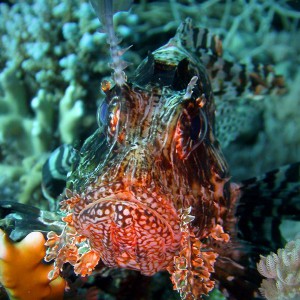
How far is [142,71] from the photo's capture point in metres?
3.26

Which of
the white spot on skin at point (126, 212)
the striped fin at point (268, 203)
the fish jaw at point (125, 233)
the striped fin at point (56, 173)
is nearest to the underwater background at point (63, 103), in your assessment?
the striped fin at point (56, 173)

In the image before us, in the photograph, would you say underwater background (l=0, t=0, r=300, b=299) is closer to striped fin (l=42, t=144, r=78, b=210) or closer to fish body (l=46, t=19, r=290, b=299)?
striped fin (l=42, t=144, r=78, b=210)

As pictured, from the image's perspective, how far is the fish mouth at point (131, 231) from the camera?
6.85ft

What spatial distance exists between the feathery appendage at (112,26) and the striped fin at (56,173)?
6.47ft

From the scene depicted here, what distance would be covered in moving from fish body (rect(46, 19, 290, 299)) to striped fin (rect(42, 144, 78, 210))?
Answer: 1335mm

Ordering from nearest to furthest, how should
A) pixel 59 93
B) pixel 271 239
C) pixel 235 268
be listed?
pixel 235 268, pixel 271 239, pixel 59 93

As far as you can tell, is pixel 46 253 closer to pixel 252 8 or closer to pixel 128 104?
pixel 128 104

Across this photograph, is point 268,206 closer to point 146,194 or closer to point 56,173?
point 146,194

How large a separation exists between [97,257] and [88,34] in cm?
→ 374

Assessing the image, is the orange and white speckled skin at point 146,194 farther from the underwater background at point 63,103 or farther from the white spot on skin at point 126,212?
the underwater background at point 63,103

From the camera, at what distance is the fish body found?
2.12 m

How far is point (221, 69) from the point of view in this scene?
4855mm

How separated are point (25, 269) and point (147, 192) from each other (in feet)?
3.21

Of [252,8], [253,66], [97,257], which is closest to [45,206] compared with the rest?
[97,257]
